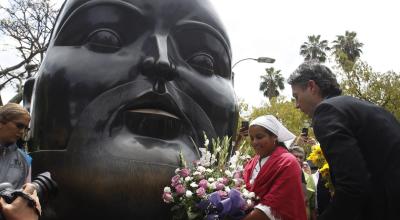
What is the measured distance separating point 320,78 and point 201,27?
1.65 m

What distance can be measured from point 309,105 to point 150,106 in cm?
137

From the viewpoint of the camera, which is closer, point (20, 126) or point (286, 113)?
point (20, 126)

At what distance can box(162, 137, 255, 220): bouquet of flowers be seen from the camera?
3213 mm

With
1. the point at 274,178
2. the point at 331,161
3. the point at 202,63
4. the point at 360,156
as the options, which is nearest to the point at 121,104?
the point at 202,63

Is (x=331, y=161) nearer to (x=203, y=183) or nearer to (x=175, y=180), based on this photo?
Answer: (x=203, y=183)

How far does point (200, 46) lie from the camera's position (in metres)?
4.33

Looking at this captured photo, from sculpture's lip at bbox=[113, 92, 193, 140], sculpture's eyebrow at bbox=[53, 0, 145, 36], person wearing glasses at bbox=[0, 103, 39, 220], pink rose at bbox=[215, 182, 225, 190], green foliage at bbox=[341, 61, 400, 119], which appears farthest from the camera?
green foliage at bbox=[341, 61, 400, 119]

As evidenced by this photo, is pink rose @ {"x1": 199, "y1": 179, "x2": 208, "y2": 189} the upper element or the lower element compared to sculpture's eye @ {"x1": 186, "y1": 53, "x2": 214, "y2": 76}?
lower

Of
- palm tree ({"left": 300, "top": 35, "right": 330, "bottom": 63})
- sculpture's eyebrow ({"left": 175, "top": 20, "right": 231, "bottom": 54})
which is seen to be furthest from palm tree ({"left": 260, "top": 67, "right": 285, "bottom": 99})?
sculpture's eyebrow ({"left": 175, "top": 20, "right": 231, "bottom": 54})

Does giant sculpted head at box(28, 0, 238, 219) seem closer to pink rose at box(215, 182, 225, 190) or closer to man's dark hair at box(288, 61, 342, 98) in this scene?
pink rose at box(215, 182, 225, 190)

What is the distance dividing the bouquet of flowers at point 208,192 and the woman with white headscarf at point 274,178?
11 cm

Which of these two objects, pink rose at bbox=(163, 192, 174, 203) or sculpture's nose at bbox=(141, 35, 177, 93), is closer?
pink rose at bbox=(163, 192, 174, 203)

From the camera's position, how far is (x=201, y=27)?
431 centimetres

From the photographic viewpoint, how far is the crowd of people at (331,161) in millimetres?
2400
